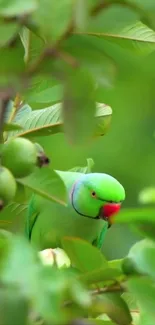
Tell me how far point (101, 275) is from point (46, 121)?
22 cm

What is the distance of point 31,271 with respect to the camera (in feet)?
1.34

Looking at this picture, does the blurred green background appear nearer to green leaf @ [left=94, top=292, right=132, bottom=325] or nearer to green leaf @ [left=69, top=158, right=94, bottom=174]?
green leaf @ [left=69, top=158, right=94, bottom=174]

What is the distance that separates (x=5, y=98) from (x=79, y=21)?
5 cm

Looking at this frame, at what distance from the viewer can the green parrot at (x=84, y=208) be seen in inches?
59.7

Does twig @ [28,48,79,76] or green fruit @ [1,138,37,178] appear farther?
green fruit @ [1,138,37,178]

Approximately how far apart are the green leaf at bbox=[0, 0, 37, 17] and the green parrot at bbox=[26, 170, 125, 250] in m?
1.01

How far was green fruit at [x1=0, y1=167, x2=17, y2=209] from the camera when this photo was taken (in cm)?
53

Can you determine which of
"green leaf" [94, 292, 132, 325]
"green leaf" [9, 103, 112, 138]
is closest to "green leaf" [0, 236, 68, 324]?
"green leaf" [94, 292, 132, 325]

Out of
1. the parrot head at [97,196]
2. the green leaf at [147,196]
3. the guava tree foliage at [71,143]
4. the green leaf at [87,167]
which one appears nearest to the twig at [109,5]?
the guava tree foliage at [71,143]

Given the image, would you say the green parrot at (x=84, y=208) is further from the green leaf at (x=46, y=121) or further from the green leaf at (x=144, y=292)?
the green leaf at (x=144, y=292)

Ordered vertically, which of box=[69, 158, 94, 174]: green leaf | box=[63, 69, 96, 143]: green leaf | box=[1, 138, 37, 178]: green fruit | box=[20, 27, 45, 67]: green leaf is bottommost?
box=[69, 158, 94, 174]: green leaf

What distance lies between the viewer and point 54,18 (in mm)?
437

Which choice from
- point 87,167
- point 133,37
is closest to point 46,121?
point 133,37

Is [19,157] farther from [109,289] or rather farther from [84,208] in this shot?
[84,208]
